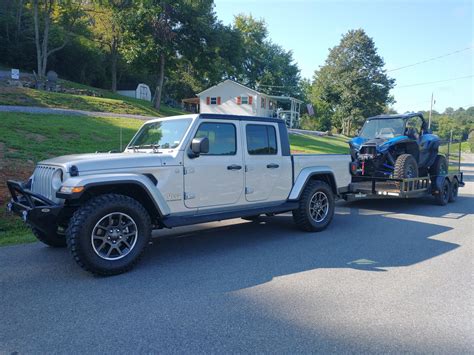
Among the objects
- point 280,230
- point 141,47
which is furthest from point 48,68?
point 280,230

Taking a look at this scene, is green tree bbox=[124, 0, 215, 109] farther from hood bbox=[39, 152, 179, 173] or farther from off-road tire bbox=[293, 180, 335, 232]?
hood bbox=[39, 152, 179, 173]

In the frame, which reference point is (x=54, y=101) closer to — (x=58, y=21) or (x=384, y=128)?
(x=384, y=128)

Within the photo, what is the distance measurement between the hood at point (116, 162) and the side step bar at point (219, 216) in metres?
0.77

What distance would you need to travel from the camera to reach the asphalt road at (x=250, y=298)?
3328mm

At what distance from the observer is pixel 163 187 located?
5.21 m

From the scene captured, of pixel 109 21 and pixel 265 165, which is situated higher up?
pixel 109 21

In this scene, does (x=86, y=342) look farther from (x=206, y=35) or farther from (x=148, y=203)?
(x=206, y=35)

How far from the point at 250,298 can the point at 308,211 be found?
3.20 meters

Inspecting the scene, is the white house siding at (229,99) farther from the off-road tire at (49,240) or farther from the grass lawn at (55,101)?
the off-road tire at (49,240)

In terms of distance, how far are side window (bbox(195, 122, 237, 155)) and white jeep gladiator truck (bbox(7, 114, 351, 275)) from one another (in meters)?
0.02

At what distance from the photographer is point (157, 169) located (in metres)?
5.17

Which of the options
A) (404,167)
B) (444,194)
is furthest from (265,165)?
(444,194)

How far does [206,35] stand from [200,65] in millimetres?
3167

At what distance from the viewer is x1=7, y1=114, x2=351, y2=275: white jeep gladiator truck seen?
464cm
